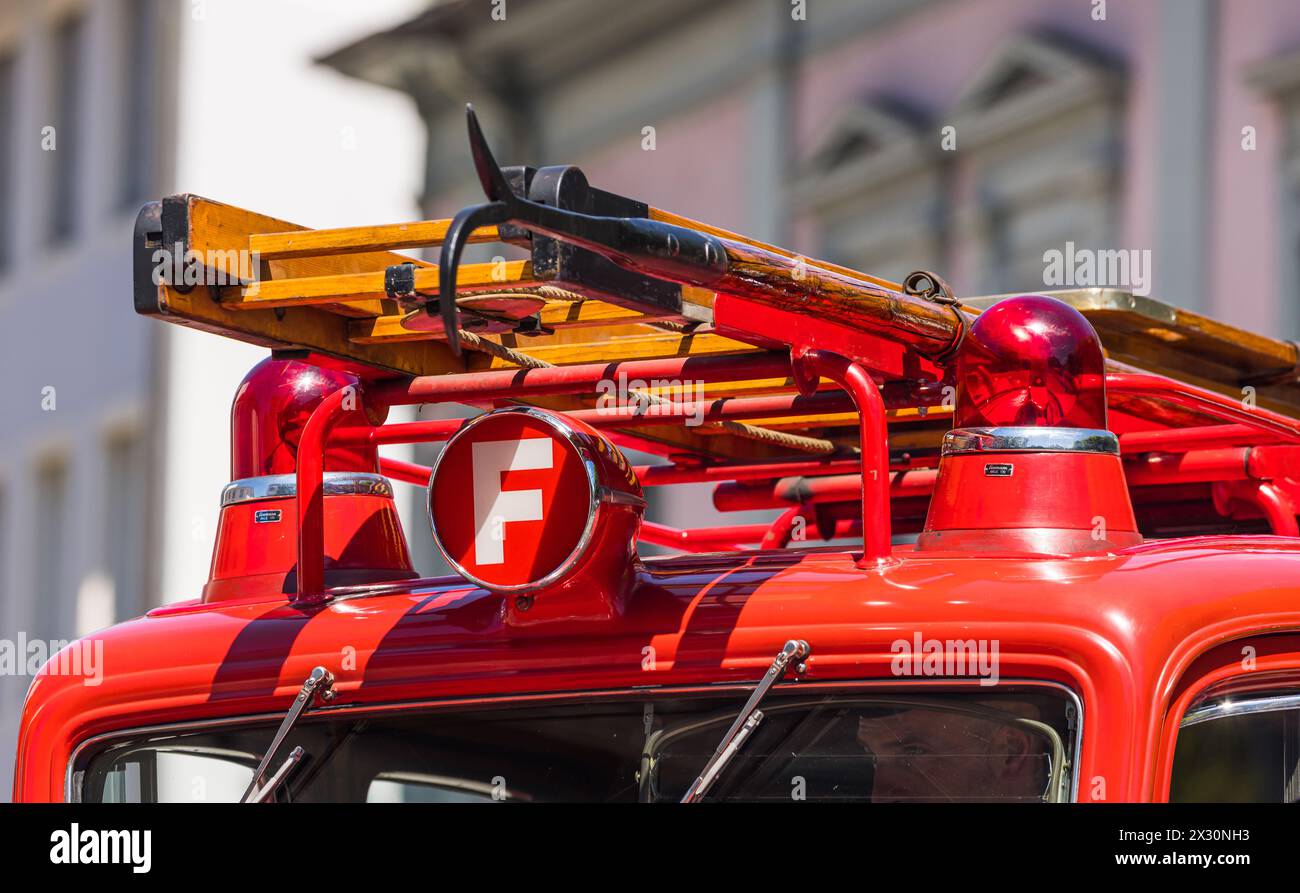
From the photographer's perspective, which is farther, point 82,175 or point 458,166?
point 82,175

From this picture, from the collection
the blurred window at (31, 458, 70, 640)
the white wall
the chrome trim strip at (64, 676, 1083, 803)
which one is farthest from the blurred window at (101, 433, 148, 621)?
the chrome trim strip at (64, 676, 1083, 803)

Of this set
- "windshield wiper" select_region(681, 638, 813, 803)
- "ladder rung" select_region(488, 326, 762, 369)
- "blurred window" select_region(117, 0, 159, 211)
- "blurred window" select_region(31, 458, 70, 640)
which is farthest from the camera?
"blurred window" select_region(31, 458, 70, 640)

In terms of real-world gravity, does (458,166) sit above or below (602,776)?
above

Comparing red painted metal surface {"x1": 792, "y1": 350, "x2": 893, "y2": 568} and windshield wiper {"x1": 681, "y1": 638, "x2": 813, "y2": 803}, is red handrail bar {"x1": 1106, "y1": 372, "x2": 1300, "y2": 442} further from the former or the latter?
windshield wiper {"x1": 681, "y1": 638, "x2": 813, "y2": 803}

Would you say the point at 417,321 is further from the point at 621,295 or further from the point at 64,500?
the point at 64,500

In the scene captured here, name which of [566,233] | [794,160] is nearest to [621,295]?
[566,233]

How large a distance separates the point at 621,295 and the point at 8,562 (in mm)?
18944

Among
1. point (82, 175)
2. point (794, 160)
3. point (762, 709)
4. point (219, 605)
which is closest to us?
point (762, 709)

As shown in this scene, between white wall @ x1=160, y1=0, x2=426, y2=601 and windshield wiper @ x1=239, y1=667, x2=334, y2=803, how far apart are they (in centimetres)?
1405

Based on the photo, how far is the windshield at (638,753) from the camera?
8.68 feet

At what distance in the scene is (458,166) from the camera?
17172 mm

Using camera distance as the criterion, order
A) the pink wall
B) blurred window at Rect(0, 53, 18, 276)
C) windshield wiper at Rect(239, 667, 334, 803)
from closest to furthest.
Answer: windshield wiper at Rect(239, 667, 334, 803)
the pink wall
blurred window at Rect(0, 53, 18, 276)

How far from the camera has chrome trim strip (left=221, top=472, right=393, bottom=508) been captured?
3.43m

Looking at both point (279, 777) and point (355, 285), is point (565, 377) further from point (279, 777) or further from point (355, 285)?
point (279, 777)
